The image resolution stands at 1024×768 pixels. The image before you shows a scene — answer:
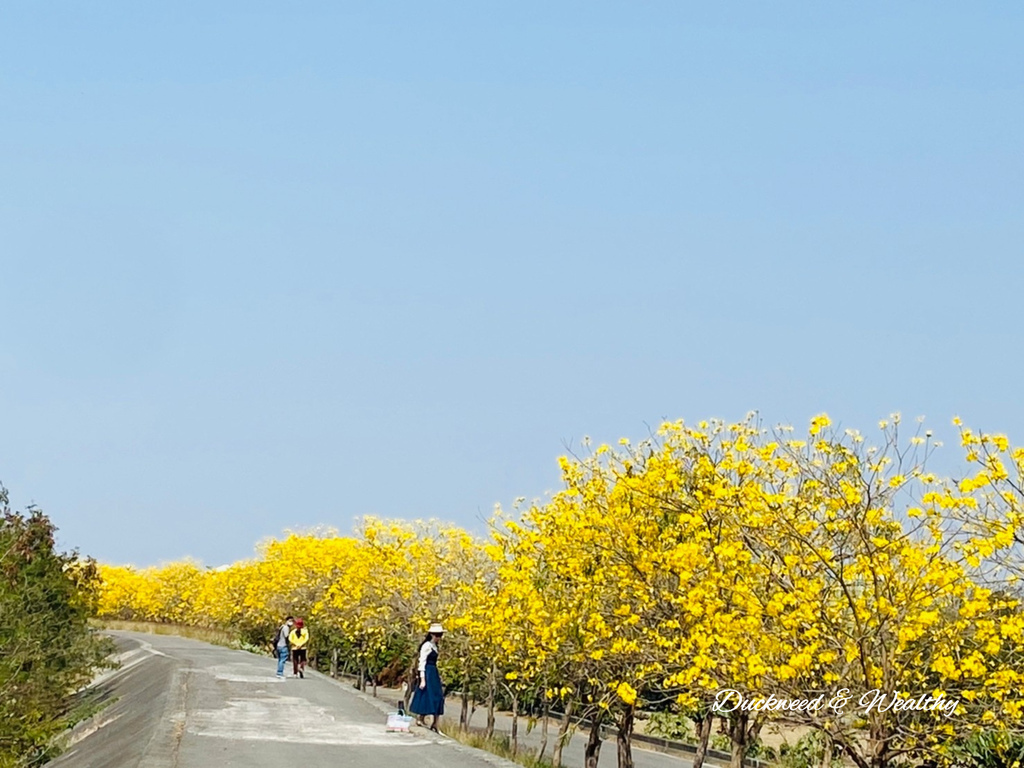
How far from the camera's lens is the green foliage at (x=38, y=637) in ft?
59.8

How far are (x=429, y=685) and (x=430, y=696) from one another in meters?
0.16

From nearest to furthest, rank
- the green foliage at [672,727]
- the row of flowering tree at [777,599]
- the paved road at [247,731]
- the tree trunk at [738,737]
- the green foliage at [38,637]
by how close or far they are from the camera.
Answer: the row of flowering tree at [777,599]
the paved road at [247,731]
the tree trunk at [738,737]
the green foliage at [38,637]
the green foliage at [672,727]

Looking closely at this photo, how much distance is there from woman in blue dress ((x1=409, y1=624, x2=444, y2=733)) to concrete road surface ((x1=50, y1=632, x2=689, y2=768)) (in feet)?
1.13

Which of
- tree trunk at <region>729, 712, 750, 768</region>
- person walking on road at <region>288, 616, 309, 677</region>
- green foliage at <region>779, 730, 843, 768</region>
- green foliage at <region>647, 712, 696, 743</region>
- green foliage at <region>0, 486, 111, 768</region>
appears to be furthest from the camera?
green foliage at <region>647, 712, 696, 743</region>

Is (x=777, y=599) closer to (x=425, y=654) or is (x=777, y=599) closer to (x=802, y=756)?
(x=425, y=654)

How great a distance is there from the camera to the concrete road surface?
14906 mm

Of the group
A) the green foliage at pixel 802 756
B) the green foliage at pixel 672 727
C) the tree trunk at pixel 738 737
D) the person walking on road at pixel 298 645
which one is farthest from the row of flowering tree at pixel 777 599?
the green foliage at pixel 672 727

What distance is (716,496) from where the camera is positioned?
12.7 meters

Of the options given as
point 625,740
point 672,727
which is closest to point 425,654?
point 625,740

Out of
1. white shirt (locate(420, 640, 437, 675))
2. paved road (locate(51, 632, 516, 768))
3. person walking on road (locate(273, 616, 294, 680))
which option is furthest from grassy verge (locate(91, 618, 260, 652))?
white shirt (locate(420, 640, 437, 675))

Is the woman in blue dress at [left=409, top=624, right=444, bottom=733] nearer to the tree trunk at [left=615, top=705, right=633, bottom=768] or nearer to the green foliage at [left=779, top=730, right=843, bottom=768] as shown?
the tree trunk at [left=615, top=705, right=633, bottom=768]

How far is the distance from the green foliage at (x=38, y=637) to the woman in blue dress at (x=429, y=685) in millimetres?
5333

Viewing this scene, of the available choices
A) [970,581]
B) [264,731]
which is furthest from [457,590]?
[970,581]

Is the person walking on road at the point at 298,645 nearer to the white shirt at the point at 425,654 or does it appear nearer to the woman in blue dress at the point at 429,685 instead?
the woman in blue dress at the point at 429,685
